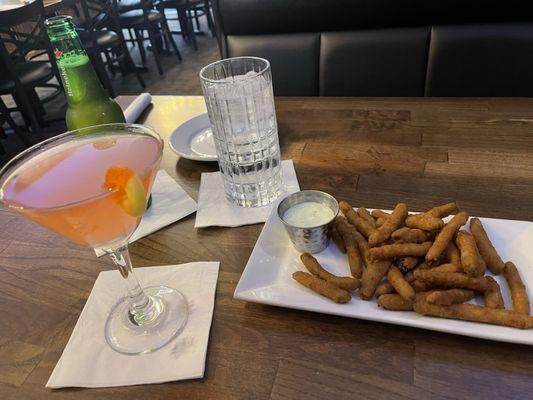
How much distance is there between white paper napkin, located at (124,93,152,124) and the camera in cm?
110

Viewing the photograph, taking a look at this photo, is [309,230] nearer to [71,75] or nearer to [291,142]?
[291,142]

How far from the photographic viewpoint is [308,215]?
0.65m

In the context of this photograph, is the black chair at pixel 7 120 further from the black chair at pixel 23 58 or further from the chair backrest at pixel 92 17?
the chair backrest at pixel 92 17

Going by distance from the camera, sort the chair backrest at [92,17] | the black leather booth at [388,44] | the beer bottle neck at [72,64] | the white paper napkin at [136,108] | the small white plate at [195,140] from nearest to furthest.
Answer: the beer bottle neck at [72,64] → the small white plate at [195,140] → the white paper napkin at [136,108] → the black leather booth at [388,44] → the chair backrest at [92,17]

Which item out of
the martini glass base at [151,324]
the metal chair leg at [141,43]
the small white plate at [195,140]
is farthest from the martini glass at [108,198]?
the metal chair leg at [141,43]

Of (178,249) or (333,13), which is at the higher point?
(333,13)

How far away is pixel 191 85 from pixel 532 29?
280 cm

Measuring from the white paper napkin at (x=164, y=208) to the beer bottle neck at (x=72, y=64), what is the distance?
21 centimetres

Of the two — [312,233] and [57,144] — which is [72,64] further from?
[312,233]

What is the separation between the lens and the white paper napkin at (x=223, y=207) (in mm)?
736

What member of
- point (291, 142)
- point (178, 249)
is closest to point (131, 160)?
point (178, 249)

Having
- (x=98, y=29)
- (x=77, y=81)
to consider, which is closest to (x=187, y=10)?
(x=98, y=29)

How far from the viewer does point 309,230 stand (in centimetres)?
59

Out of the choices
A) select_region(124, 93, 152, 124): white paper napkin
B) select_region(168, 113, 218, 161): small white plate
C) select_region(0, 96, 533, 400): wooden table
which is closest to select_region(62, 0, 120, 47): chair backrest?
select_region(124, 93, 152, 124): white paper napkin
